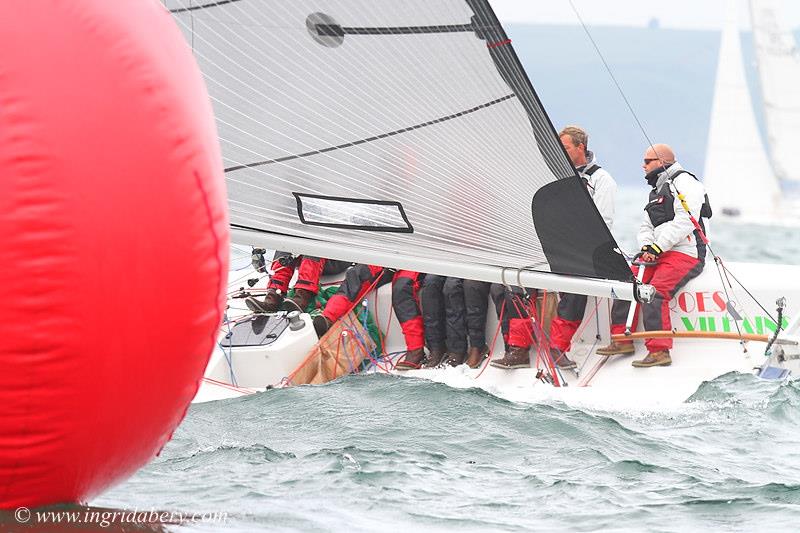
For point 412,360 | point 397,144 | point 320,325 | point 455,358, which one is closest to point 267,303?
point 320,325

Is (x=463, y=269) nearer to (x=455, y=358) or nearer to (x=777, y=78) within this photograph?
(x=455, y=358)

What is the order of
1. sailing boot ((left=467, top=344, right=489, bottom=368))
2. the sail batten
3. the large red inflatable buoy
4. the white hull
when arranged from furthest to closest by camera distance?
sailing boot ((left=467, top=344, right=489, bottom=368))
the white hull
the sail batten
the large red inflatable buoy

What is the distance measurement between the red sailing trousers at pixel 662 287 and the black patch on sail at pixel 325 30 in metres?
1.79

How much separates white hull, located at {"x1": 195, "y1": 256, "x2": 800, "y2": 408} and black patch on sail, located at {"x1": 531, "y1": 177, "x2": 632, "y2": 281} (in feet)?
1.88

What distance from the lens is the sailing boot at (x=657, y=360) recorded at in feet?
17.3

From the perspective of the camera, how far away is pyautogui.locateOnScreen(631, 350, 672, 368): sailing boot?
5270 millimetres

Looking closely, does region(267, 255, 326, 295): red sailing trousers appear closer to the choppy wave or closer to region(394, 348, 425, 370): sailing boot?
region(394, 348, 425, 370): sailing boot

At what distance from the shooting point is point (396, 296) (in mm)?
5613

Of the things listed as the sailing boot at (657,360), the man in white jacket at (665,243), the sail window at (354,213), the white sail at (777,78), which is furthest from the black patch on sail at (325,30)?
the white sail at (777,78)

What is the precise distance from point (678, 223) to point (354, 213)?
154 cm

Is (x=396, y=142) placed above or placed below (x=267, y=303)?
above

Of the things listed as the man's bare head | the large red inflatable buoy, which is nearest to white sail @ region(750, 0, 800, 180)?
the man's bare head

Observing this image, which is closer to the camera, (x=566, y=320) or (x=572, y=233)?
(x=572, y=233)

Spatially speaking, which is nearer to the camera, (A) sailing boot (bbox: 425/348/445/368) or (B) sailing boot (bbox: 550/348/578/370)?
(B) sailing boot (bbox: 550/348/578/370)
